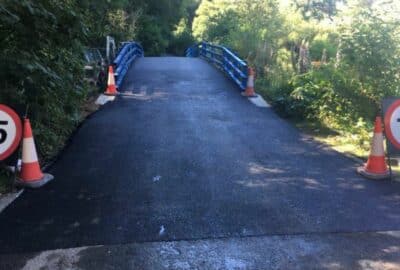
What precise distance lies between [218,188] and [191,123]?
383 centimetres

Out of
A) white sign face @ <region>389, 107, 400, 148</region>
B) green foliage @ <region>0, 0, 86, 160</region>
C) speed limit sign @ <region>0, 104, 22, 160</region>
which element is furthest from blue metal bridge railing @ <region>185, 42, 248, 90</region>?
speed limit sign @ <region>0, 104, 22, 160</region>

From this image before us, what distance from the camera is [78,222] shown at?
4.82 meters

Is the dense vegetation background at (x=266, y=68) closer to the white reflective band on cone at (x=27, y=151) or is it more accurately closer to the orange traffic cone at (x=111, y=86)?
the white reflective band on cone at (x=27, y=151)

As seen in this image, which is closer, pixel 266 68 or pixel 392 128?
pixel 392 128

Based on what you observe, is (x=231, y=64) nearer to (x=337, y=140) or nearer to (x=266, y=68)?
(x=266, y=68)

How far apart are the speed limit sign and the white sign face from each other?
179 inches

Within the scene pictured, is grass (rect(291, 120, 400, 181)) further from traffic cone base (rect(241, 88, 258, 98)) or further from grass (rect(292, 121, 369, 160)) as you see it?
traffic cone base (rect(241, 88, 258, 98))

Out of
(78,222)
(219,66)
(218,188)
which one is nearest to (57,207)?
(78,222)

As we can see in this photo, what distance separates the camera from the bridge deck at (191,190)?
4.68 m

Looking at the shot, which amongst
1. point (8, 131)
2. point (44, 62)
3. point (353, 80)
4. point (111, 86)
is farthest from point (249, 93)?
point (8, 131)

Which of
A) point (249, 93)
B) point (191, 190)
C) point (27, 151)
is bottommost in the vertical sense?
point (191, 190)

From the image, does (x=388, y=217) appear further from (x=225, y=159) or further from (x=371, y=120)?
(x=371, y=120)

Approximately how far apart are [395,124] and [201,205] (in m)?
2.77

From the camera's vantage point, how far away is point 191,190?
573 cm
